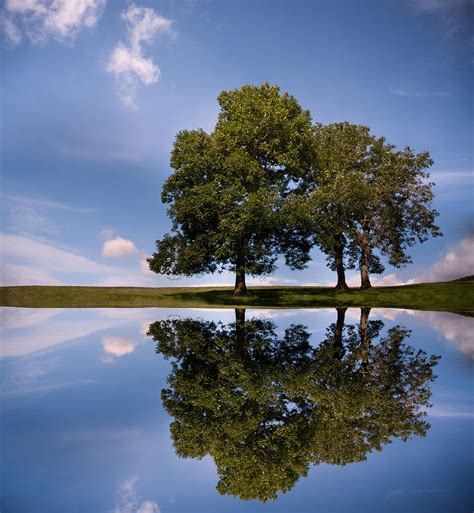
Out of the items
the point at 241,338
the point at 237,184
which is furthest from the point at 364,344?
the point at 237,184

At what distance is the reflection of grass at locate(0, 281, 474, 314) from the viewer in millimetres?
43844

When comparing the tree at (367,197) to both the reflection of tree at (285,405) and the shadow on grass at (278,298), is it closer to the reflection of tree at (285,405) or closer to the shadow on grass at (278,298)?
the shadow on grass at (278,298)

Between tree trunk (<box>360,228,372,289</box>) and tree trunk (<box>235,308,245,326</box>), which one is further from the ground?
tree trunk (<box>360,228,372,289</box>)

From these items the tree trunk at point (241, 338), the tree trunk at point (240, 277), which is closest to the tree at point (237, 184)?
the tree trunk at point (240, 277)

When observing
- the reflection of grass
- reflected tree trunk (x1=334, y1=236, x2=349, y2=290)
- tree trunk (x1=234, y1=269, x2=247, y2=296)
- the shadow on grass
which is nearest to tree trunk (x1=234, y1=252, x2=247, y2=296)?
tree trunk (x1=234, y1=269, x2=247, y2=296)

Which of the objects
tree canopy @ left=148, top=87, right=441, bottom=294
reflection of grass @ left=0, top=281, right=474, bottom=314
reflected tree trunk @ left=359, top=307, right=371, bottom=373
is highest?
tree canopy @ left=148, top=87, right=441, bottom=294

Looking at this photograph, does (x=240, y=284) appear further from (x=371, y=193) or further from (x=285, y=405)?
(x=285, y=405)

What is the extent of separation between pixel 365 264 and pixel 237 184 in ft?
68.5

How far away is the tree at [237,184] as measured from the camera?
4225cm

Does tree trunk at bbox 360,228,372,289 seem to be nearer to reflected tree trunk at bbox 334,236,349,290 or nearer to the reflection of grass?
reflected tree trunk at bbox 334,236,349,290

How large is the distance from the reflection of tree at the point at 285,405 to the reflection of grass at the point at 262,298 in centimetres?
2740

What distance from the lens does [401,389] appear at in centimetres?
1123

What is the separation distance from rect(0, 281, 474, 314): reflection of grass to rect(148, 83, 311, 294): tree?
3.28 m

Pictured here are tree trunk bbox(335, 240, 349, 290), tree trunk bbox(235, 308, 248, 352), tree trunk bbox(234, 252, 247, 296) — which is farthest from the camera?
tree trunk bbox(335, 240, 349, 290)
